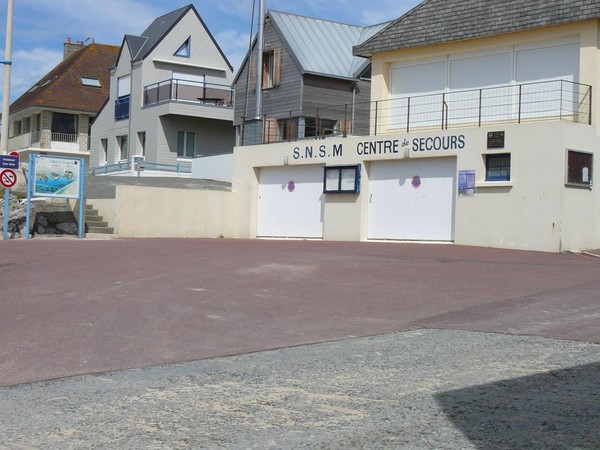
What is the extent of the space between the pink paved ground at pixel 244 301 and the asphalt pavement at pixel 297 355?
4cm

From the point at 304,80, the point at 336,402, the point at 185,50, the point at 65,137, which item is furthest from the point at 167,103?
the point at 336,402

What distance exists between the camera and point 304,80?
34.8m

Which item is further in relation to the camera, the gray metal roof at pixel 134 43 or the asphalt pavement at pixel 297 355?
the gray metal roof at pixel 134 43

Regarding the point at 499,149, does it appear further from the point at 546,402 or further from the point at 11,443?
the point at 11,443

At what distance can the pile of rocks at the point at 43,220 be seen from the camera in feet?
80.3

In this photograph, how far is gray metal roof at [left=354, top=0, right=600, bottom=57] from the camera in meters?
22.1

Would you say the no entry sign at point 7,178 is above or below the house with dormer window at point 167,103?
below

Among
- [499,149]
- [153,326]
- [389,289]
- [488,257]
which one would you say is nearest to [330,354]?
[153,326]

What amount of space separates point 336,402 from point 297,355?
6.60 ft

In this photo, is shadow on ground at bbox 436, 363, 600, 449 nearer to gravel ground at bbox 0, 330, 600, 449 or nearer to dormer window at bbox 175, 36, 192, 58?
gravel ground at bbox 0, 330, 600, 449

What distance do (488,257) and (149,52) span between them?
3031 cm

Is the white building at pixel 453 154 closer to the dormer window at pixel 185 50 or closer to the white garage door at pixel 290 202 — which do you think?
the white garage door at pixel 290 202

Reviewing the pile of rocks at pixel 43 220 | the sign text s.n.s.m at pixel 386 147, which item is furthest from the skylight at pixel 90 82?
the sign text s.n.s.m at pixel 386 147

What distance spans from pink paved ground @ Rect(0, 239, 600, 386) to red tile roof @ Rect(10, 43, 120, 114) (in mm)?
36960
